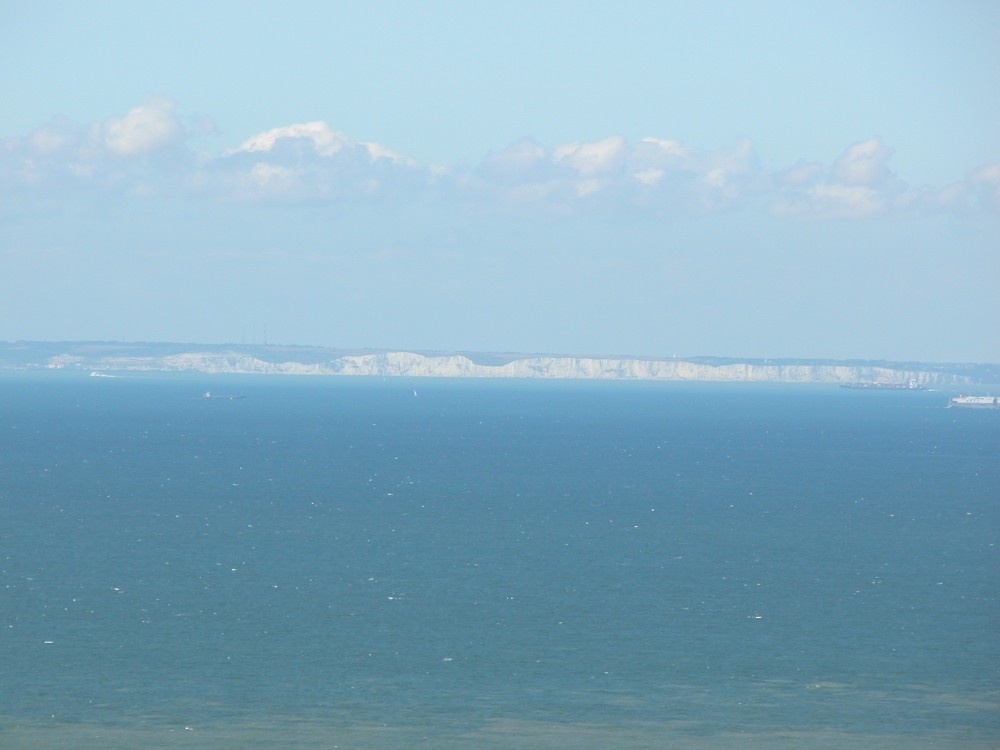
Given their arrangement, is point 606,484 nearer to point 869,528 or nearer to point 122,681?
point 869,528

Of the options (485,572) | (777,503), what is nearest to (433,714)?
(485,572)

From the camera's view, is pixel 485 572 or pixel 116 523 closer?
pixel 485 572

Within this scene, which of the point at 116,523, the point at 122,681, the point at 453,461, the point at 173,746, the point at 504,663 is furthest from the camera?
the point at 453,461

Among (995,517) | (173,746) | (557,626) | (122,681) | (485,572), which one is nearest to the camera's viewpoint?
(173,746)

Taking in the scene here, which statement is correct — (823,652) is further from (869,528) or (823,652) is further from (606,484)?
(606,484)

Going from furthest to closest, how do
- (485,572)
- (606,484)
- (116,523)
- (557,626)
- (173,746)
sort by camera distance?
(606,484) → (116,523) → (485,572) → (557,626) → (173,746)

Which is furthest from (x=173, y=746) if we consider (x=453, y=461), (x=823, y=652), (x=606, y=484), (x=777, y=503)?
(x=453, y=461)
